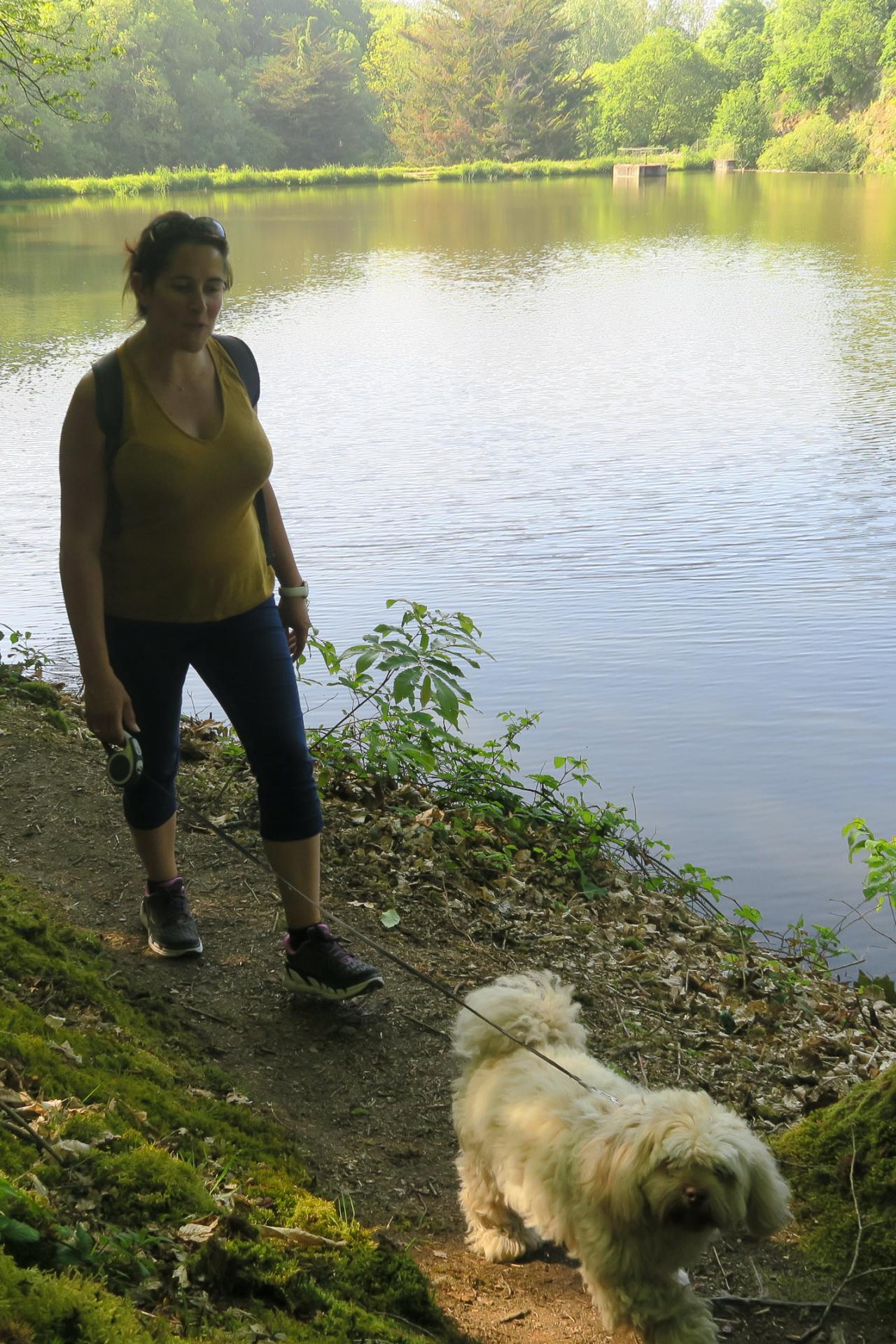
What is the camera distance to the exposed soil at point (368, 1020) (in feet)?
7.90

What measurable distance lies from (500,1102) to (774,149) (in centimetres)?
6607

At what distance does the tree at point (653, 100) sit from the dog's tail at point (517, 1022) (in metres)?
77.5

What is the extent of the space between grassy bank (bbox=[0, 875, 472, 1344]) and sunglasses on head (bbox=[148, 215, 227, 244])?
5.81ft

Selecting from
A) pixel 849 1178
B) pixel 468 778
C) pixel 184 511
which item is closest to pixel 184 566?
pixel 184 511

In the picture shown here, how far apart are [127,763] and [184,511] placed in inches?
24.5

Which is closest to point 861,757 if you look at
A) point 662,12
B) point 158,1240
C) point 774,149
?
point 158,1240

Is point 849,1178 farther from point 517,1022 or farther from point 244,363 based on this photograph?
point 244,363

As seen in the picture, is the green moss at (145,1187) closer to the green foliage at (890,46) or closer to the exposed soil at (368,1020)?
the exposed soil at (368,1020)

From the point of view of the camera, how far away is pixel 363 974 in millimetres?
3172

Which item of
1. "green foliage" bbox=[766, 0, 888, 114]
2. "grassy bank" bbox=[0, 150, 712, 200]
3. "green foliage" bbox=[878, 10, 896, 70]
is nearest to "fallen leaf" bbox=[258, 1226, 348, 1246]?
"grassy bank" bbox=[0, 150, 712, 200]

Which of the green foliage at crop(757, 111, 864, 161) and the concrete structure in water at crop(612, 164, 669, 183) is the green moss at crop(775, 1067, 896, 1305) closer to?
the concrete structure in water at crop(612, 164, 669, 183)

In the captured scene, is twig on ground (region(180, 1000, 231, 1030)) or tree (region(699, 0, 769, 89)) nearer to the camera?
twig on ground (region(180, 1000, 231, 1030))

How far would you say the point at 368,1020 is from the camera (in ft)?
10.7

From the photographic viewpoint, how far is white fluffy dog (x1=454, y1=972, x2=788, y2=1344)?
2.00m
